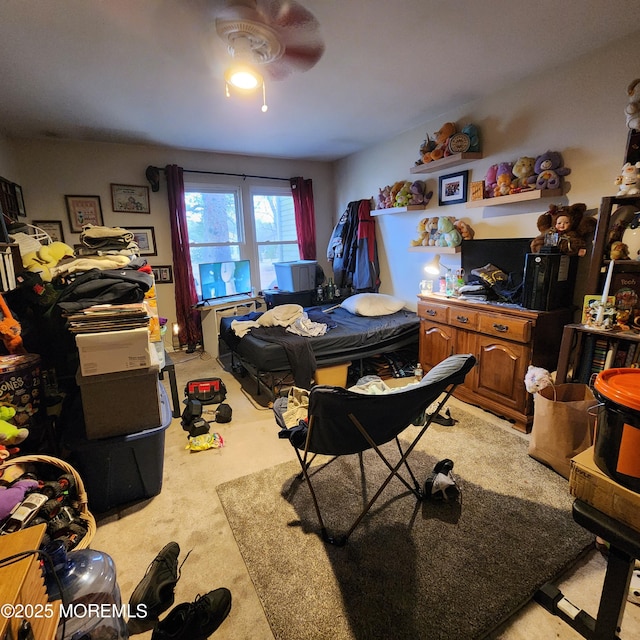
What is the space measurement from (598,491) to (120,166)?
4.87 metres

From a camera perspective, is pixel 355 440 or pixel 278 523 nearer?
pixel 355 440

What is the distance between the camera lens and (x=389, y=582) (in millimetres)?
1398

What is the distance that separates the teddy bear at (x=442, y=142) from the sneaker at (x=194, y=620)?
138 inches

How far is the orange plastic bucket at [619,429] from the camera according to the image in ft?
2.76

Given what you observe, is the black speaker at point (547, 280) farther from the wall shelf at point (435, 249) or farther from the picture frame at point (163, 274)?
the picture frame at point (163, 274)

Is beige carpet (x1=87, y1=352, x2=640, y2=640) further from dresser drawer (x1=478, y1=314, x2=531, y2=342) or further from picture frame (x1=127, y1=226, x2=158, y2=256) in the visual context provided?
picture frame (x1=127, y1=226, x2=158, y2=256)

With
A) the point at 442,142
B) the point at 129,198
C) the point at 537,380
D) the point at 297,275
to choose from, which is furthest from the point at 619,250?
the point at 129,198

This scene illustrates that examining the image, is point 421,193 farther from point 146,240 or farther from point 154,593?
point 154,593

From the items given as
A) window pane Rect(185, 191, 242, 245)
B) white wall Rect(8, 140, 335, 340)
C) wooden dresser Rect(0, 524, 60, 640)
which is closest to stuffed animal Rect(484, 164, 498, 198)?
white wall Rect(8, 140, 335, 340)

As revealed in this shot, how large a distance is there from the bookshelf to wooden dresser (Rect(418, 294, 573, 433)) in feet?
0.79

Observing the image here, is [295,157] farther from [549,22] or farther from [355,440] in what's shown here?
[355,440]

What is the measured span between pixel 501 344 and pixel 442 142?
1942 mm

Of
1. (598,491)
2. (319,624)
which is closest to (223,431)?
(319,624)

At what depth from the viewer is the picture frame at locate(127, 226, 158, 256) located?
4.20 metres
